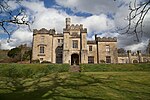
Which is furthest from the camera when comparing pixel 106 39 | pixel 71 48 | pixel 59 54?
pixel 106 39

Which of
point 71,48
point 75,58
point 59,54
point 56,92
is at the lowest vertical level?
point 56,92

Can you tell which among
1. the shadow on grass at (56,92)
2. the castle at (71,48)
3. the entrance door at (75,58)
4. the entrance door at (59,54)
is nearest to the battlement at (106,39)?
the castle at (71,48)

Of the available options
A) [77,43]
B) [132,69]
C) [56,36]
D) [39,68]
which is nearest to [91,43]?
[77,43]

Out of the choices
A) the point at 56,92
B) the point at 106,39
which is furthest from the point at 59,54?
the point at 56,92

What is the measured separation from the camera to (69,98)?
1327cm

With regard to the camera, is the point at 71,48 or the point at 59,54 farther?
the point at 59,54

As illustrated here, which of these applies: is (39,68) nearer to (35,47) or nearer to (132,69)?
(132,69)

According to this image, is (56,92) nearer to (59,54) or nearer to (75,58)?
(59,54)

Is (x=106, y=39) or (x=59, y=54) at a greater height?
(x=106, y=39)

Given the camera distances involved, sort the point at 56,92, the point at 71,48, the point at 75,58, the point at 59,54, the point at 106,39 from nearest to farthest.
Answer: the point at 56,92, the point at 71,48, the point at 59,54, the point at 75,58, the point at 106,39

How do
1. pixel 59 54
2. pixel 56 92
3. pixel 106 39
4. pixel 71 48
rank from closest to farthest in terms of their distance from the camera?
pixel 56 92, pixel 71 48, pixel 59 54, pixel 106 39

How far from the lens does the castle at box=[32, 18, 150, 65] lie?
48.5 m

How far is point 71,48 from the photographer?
162 ft

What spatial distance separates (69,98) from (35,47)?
37.1m
